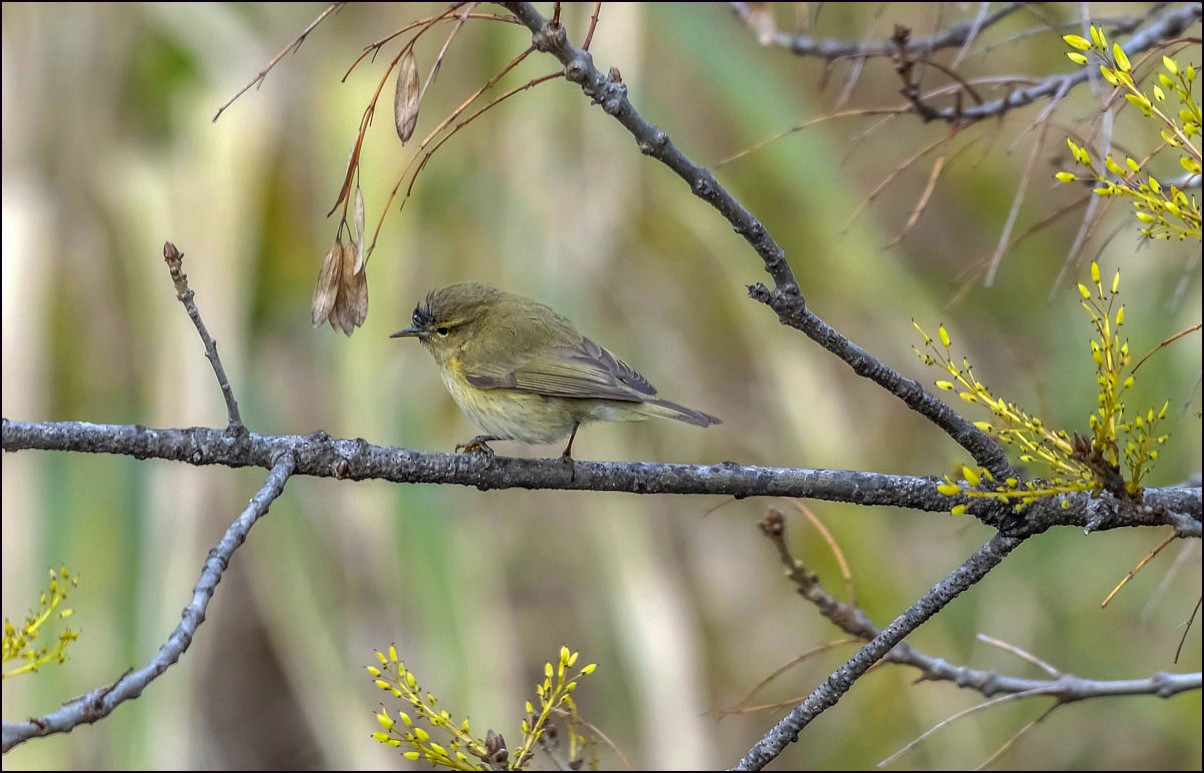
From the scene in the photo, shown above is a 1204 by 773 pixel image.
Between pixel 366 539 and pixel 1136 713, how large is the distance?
2.62 metres

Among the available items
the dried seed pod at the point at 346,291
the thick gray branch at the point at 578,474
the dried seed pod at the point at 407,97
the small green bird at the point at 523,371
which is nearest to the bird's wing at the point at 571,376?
the small green bird at the point at 523,371

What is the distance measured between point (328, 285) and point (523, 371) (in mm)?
1246

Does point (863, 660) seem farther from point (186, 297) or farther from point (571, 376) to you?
point (571, 376)

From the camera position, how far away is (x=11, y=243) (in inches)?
139

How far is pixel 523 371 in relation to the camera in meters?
2.84

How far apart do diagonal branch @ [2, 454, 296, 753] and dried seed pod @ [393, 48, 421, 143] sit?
461 mm

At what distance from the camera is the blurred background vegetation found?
134 inches

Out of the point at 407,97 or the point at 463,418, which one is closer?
the point at 407,97

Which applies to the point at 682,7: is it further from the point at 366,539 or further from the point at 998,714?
the point at 998,714

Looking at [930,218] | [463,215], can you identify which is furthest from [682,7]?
[930,218]

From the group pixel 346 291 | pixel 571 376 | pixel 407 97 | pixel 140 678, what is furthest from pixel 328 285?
pixel 571 376

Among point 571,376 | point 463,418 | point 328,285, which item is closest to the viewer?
point 328,285

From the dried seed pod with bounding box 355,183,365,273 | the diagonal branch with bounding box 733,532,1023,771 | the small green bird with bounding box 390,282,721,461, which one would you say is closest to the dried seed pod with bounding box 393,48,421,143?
the dried seed pod with bounding box 355,183,365,273

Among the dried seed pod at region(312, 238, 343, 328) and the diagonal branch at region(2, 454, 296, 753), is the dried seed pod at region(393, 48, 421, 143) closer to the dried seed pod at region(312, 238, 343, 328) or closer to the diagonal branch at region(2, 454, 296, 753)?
the dried seed pod at region(312, 238, 343, 328)
